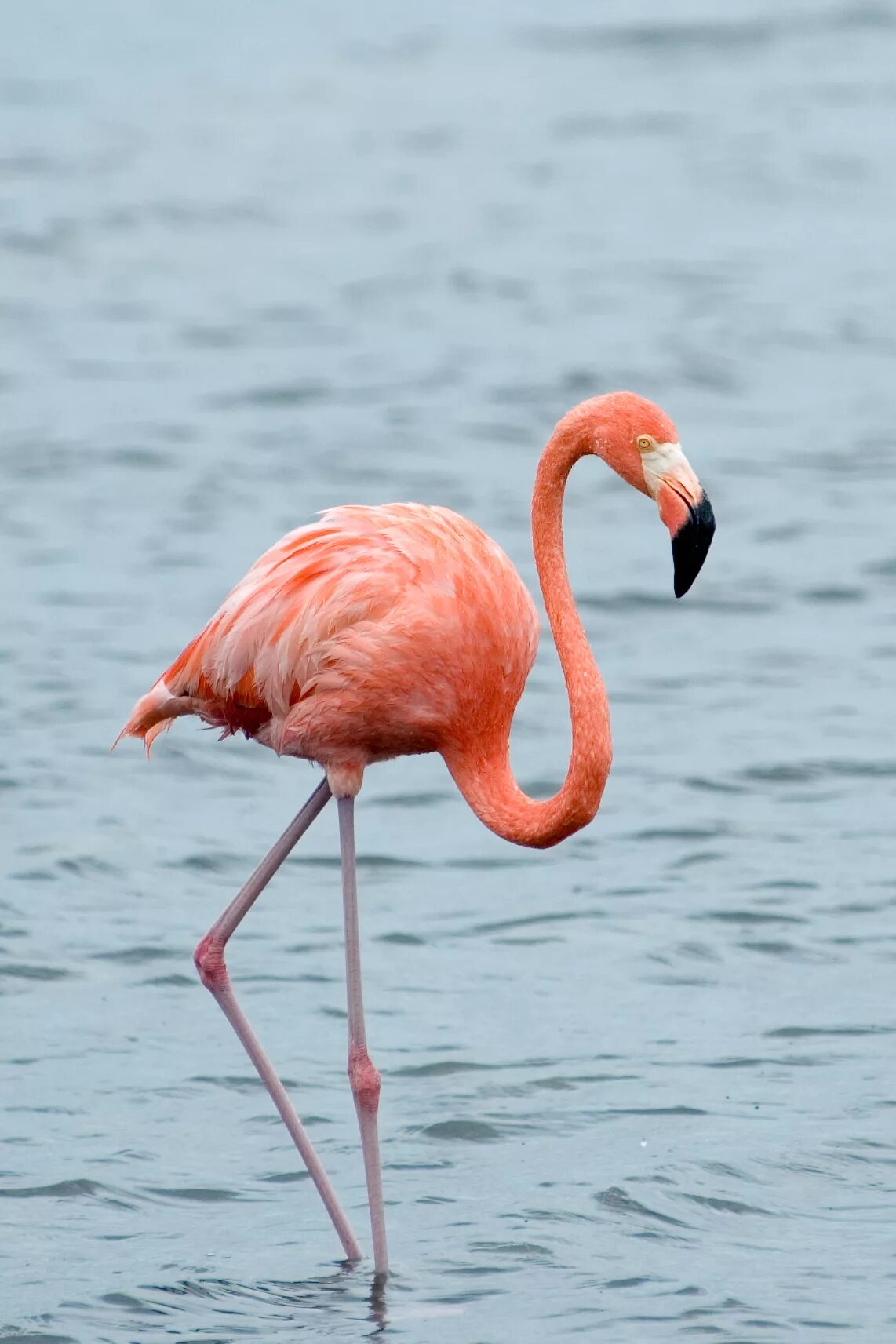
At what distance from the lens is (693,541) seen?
4.71 metres

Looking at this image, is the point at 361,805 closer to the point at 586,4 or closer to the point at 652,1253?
the point at 652,1253

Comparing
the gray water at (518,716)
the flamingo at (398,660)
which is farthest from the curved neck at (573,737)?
the gray water at (518,716)

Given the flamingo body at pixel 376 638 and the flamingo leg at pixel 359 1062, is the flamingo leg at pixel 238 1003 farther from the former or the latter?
the flamingo body at pixel 376 638

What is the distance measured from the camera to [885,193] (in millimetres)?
16969

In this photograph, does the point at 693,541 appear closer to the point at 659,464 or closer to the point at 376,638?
the point at 659,464

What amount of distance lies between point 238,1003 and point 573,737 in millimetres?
1224

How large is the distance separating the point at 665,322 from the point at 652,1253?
9.84 meters

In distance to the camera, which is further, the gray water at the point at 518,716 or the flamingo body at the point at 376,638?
the gray water at the point at 518,716

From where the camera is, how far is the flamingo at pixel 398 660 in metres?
5.04

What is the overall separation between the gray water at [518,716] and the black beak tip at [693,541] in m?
1.65

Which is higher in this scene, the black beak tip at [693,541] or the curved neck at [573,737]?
the black beak tip at [693,541]

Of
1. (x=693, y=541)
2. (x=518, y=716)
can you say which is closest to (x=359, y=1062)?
(x=693, y=541)

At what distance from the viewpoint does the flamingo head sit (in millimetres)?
→ 4727

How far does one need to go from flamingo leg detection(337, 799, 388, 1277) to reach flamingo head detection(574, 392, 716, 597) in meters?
1.05
